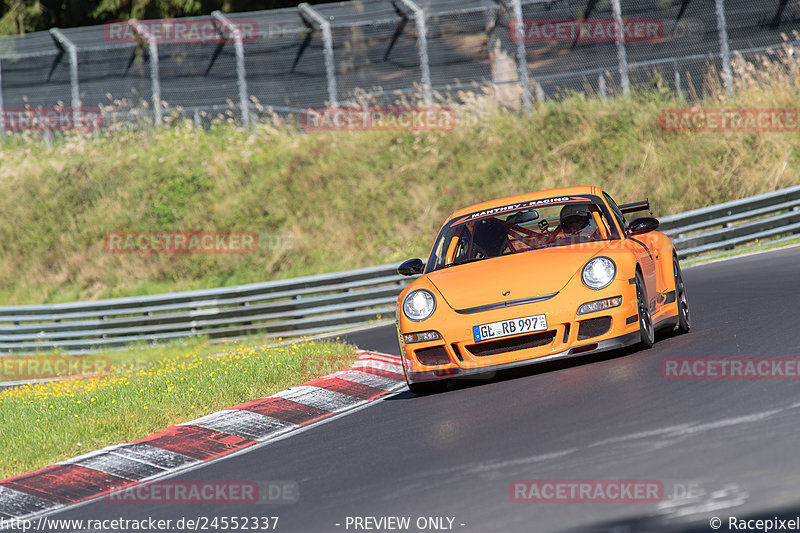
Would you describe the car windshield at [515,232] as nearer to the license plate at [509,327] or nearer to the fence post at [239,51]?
the license plate at [509,327]

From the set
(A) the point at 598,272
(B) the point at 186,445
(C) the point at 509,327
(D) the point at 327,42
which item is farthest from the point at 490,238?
(D) the point at 327,42

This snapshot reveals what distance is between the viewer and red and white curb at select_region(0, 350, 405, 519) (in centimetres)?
690

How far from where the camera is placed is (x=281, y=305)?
699 inches

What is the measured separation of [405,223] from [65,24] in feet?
56.9

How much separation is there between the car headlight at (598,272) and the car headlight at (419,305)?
1138 mm

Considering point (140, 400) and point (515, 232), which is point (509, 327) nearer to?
point (515, 232)

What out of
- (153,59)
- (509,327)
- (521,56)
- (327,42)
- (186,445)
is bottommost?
(186,445)

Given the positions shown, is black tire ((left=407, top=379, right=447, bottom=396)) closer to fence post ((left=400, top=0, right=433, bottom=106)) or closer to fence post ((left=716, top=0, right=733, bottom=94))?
fence post ((left=716, top=0, right=733, bottom=94))

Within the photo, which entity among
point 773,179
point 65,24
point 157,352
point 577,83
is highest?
point 65,24

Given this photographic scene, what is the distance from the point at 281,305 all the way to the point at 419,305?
32.7 ft

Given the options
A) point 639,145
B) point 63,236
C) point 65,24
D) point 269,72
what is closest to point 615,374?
point 639,145

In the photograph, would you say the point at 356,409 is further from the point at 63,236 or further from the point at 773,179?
the point at 63,236

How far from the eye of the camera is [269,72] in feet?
80.9

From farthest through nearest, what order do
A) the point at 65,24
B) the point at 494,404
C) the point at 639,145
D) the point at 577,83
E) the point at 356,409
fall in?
1. the point at 65,24
2. the point at 577,83
3. the point at 639,145
4. the point at 356,409
5. the point at 494,404
